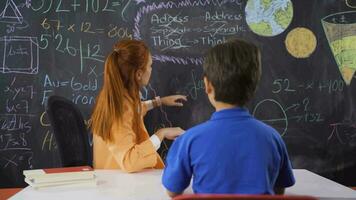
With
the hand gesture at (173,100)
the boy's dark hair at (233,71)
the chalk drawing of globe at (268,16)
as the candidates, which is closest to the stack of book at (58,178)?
the boy's dark hair at (233,71)

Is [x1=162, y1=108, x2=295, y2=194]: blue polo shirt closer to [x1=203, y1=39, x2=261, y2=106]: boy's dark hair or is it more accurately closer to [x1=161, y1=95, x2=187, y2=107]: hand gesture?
[x1=203, y1=39, x2=261, y2=106]: boy's dark hair

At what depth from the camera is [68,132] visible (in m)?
2.50

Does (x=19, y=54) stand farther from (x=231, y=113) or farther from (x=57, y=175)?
(x=231, y=113)

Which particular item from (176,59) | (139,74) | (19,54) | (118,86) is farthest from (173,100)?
(19,54)

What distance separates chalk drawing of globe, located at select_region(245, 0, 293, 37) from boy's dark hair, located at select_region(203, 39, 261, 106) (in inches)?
68.8

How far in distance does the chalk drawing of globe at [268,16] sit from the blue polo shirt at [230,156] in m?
1.81

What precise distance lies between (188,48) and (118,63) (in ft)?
2.81

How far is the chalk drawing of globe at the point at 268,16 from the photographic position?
3117 millimetres

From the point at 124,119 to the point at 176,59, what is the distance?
100cm

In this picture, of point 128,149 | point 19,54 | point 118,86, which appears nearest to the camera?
point 128,149

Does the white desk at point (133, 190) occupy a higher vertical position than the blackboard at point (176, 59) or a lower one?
lower

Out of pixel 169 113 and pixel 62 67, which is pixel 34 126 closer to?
pixel 62 67

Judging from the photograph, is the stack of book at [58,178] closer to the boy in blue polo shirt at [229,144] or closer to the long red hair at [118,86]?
the long red hair at [118,86]

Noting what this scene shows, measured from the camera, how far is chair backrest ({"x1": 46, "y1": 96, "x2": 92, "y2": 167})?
245cm
